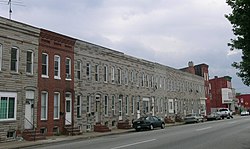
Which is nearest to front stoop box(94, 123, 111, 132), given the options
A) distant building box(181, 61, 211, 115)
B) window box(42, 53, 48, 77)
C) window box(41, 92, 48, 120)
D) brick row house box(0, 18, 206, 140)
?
brick row house box(0, 18, 206, 140)

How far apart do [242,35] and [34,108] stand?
1661 cm

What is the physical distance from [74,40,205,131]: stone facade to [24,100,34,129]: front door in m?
5.53

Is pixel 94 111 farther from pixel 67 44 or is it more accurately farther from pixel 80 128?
pixel 67 44

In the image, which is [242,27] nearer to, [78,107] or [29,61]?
[29,61]

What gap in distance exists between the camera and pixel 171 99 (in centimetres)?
5378

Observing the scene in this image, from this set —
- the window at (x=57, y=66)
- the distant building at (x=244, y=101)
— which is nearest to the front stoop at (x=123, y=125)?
the window at (x=57, y=66)

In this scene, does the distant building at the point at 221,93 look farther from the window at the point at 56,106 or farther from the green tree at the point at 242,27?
the green tree at the point at 242,27

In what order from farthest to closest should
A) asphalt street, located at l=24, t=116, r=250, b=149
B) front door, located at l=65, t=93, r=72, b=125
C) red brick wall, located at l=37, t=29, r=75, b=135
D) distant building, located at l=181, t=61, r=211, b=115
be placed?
distant building, located at l=181, t=61, r=211, b=115 → front door, located at l=65, t=93, r=72, b=125 → red brick wall, located at l=37, t=29, r=75, b=135 → asphalt street, located at l=24, t=116, r=250, b=149

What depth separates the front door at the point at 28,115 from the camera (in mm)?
25894

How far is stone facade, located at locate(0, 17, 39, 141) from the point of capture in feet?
79.1

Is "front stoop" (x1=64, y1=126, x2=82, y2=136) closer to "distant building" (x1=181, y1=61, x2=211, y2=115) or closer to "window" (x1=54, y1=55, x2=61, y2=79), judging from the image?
"window" (x1=54, y1=55, x2=61, y2=79)

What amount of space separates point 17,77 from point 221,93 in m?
74.5

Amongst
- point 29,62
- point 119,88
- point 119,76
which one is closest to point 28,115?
point 29,62

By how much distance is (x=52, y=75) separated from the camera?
28688 millimetres
